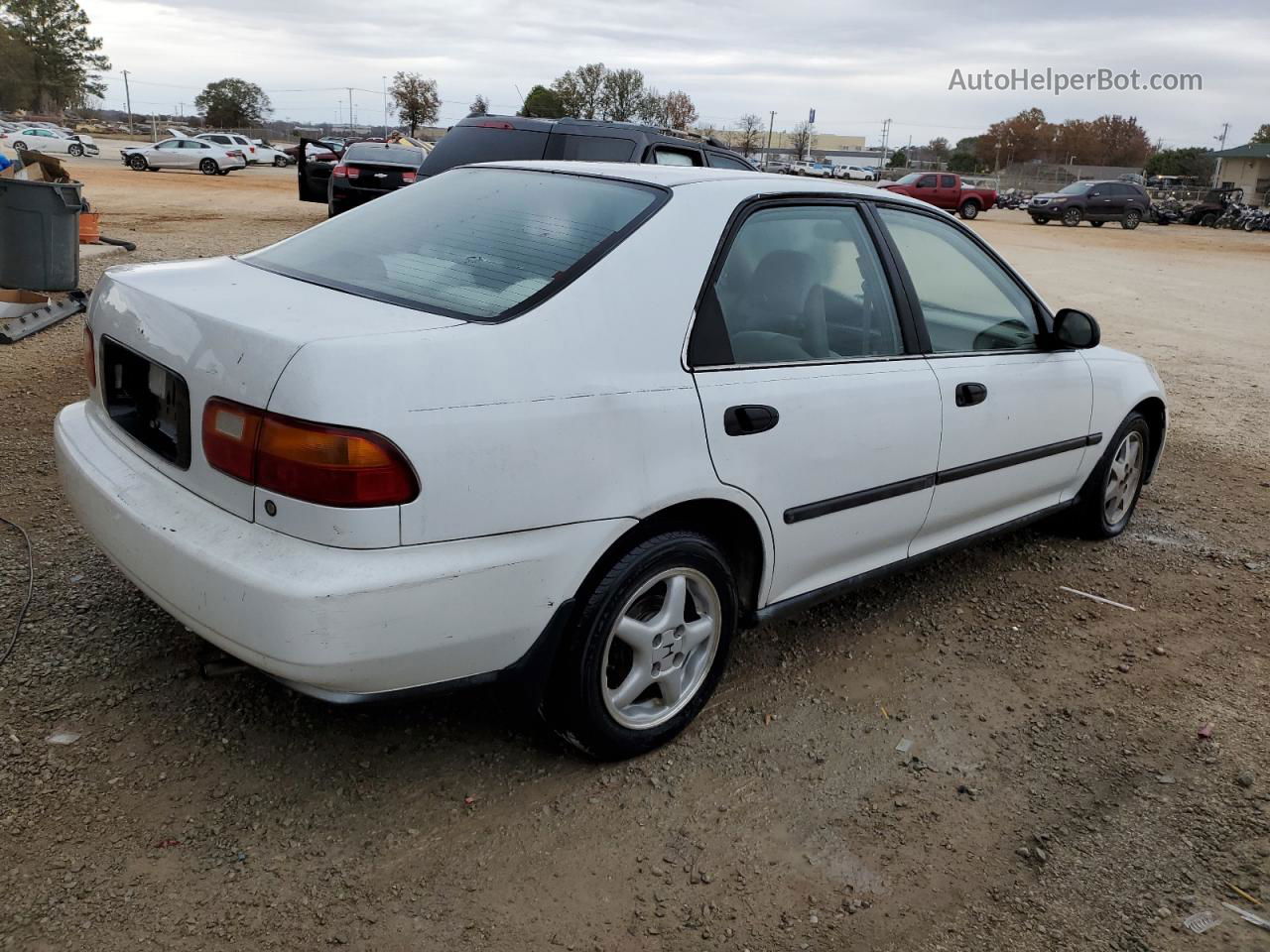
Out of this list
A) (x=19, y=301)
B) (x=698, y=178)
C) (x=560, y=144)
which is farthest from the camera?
(x=560, y=144)

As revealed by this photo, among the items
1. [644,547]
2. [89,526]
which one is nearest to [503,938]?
[644,547]

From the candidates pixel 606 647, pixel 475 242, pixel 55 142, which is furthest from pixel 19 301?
pixel 55 142

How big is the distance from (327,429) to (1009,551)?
3.59 metres

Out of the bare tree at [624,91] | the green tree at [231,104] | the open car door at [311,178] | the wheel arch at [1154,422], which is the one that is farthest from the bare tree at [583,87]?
Result: the wheel arch at [1154,422]

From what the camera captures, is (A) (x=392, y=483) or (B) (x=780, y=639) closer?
(A) (x=392, y=483)

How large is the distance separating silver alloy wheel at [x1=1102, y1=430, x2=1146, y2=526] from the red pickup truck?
31.2 metres

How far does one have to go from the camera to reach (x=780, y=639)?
374cm

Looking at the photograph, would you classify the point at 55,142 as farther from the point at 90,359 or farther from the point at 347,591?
the point at 347,591

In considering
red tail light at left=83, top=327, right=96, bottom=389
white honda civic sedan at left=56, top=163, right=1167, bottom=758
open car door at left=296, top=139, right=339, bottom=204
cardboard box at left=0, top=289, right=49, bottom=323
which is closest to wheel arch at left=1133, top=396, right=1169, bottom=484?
white honda civic sedan at left=56, top=163, right=1167, bottom=758

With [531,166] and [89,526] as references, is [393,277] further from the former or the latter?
[89,526]

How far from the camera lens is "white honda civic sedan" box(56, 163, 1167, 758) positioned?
221cm

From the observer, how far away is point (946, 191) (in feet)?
118

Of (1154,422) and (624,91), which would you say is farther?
(624,91)

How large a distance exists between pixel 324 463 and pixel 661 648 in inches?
43.2
